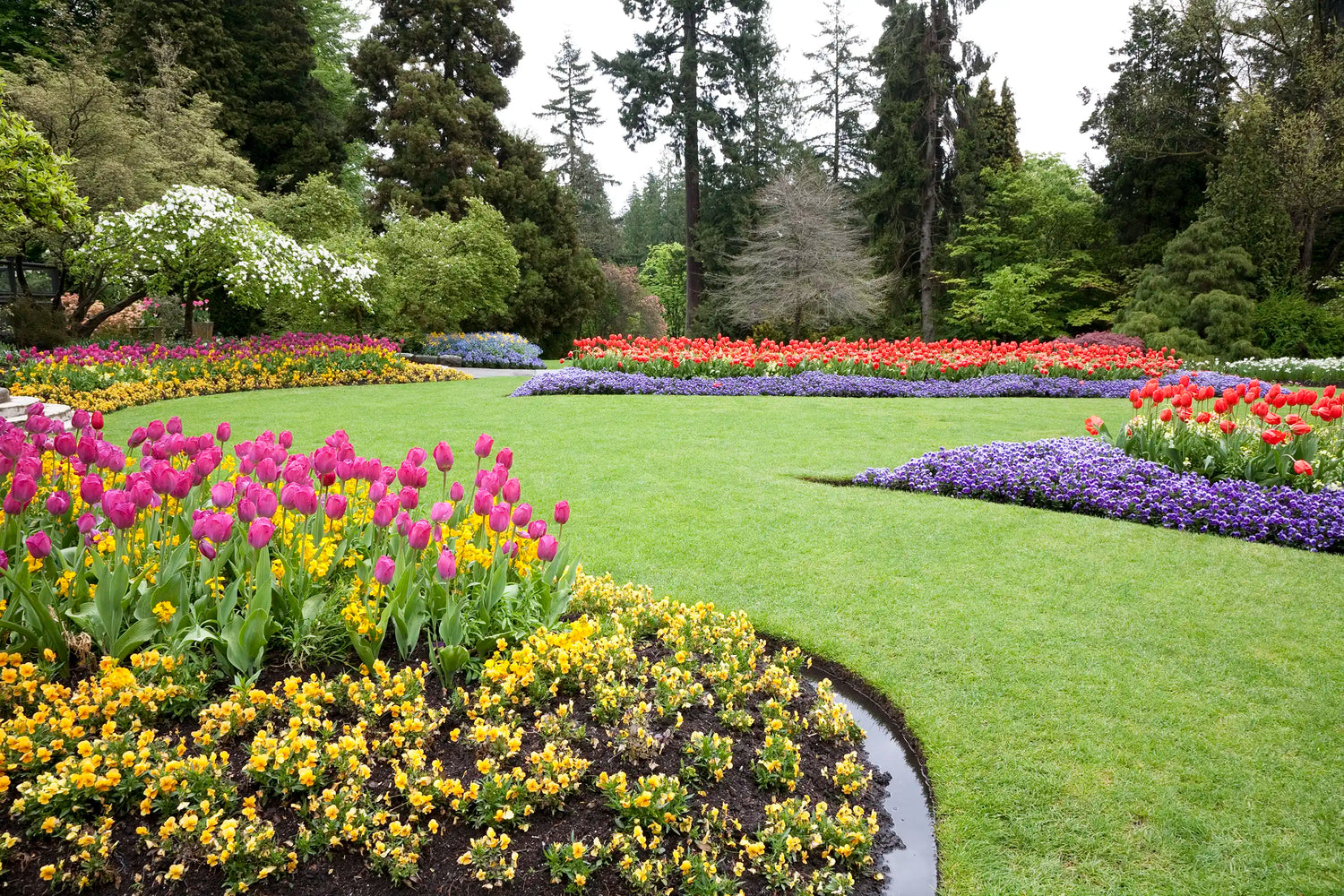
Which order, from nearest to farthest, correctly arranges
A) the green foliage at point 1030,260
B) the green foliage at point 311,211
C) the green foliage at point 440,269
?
the green foliage at point 311,211, the green foliage at point 440,269, the green foliage at point 1030,260

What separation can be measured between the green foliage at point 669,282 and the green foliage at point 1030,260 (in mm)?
13870

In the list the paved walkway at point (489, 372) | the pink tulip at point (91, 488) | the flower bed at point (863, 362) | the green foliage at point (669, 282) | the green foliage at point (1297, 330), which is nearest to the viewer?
the pink tulip at point (91, 488)

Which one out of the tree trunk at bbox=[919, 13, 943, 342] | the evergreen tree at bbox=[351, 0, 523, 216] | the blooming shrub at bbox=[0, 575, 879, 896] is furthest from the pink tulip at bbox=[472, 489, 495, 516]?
the tree trunk at bbox=[919, 13, 943, 342]

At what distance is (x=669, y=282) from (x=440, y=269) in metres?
23.3

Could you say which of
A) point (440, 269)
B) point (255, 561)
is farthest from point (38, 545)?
point (440, 269)

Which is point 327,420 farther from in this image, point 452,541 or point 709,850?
point 709,850

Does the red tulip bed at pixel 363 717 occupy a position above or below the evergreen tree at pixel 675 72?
below

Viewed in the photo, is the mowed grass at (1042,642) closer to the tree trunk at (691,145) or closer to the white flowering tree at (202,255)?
the white flowering tree at (202,255)

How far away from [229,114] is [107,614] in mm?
Result: 26917

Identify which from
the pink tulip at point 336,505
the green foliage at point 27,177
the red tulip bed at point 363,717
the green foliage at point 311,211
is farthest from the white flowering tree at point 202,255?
the pink tulip at point 336,505

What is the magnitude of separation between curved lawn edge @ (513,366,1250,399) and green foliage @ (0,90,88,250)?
6.44m

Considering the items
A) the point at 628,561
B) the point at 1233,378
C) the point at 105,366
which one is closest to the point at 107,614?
the point at 628,561

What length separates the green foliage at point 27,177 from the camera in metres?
7.42

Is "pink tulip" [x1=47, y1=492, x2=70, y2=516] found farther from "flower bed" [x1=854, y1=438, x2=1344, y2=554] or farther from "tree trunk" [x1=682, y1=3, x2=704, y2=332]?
"tree trunk" [x1=682, y1=3, x2=704, y2=332]
